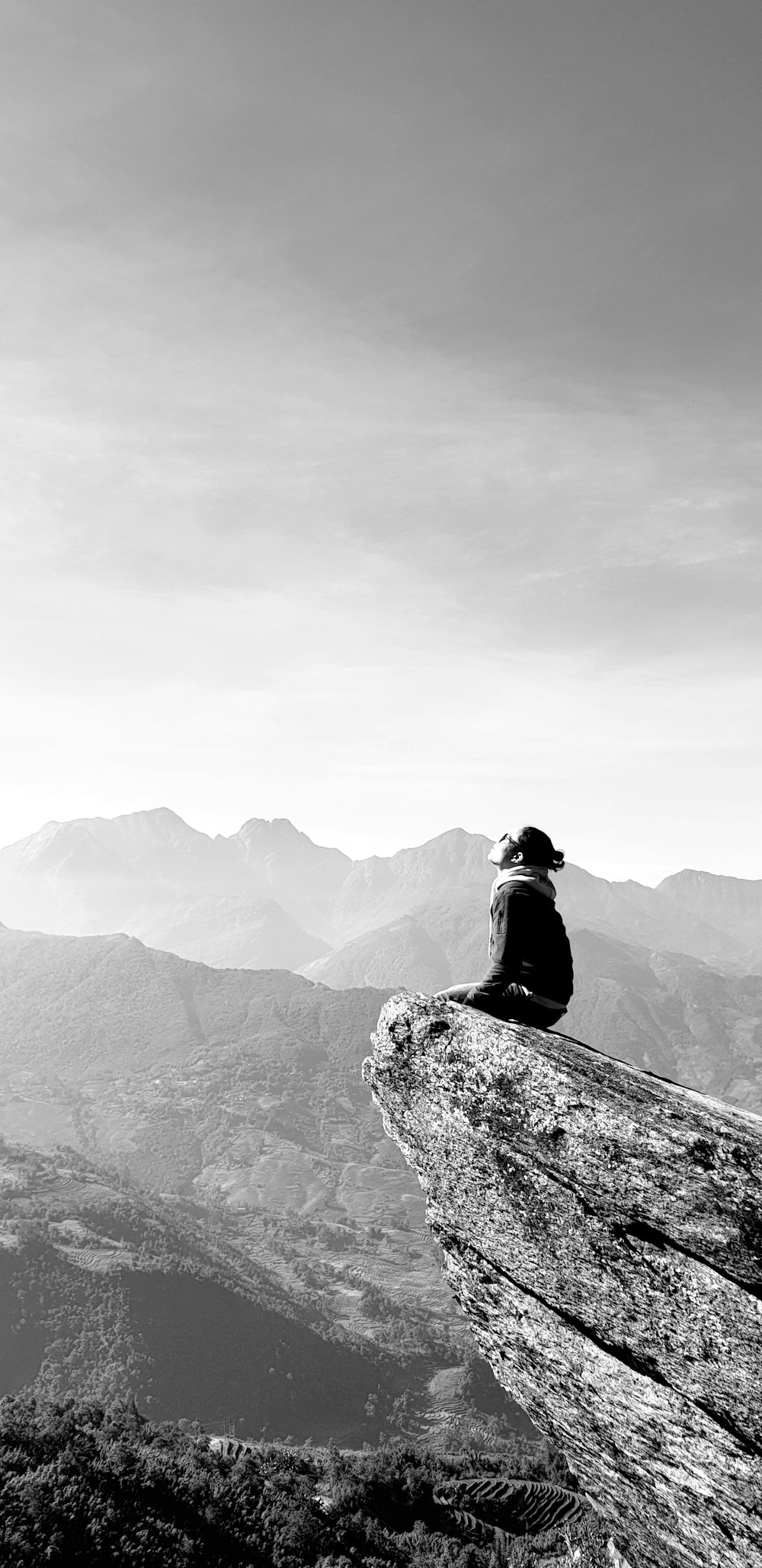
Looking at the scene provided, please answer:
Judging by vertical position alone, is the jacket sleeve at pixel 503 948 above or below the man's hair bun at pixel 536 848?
below

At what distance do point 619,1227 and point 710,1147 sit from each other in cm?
174

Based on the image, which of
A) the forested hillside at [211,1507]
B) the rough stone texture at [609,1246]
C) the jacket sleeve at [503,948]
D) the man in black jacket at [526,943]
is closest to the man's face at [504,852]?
the man in black jacket at [526,943]

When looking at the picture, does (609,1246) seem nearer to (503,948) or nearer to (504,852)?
(503,948)

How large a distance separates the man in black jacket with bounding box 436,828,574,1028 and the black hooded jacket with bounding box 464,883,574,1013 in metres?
0.01

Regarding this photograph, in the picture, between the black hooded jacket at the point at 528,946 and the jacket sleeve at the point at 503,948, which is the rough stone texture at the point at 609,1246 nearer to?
the jacket sleeve at the point at 503,948

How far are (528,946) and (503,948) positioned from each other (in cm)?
41

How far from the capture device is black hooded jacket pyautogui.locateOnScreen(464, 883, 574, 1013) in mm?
12766

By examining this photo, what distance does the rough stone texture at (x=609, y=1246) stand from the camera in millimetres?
10461

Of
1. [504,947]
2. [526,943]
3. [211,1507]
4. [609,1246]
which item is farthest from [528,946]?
[211,1507]

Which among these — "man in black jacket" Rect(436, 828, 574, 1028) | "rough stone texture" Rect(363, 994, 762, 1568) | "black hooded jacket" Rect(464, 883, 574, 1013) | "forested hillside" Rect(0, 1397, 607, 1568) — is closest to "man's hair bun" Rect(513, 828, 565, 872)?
"man in black jacket" Rect(436, 828, 574, 1028)

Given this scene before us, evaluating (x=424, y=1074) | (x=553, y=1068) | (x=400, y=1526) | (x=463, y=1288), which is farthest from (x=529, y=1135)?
(x=400, y=1526)

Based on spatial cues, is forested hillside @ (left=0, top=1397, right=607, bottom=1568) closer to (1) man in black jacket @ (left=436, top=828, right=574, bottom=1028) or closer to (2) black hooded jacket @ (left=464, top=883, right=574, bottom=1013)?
(1) man in black jacket @ (left=436, top=828, right=574, bottom=1028)

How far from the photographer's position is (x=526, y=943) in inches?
505

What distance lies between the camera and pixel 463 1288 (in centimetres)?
1466
